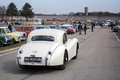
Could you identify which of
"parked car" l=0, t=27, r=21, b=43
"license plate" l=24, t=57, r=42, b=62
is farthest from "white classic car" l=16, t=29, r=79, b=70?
"parked car" l=0, t=27, r=21, b=43

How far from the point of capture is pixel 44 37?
37.1 feet

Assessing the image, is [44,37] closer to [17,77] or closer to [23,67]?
[23,67]

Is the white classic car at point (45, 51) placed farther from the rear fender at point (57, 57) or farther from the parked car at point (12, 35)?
the parked car at point (12, 35)

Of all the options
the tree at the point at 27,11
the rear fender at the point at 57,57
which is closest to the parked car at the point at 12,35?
the rear fender at the point at 57,57

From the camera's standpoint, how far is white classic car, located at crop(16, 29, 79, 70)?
32.2 feet

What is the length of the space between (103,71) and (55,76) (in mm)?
1931

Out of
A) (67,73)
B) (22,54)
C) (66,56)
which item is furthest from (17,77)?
(66,56)

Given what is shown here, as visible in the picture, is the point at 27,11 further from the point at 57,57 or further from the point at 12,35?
the point at 57,57

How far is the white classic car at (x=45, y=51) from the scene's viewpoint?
983 cm

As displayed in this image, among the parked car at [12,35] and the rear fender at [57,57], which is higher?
the rear fender at [57,57]

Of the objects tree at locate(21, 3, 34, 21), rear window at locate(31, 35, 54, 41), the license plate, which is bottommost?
tree at locate(21, 3, 34, 21)

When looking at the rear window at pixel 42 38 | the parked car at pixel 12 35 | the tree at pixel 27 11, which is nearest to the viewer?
the rear window at pixel 42 38

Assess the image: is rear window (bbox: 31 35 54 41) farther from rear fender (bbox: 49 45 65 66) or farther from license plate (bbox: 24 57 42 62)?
license plate (bbox: 24 57 42 62)

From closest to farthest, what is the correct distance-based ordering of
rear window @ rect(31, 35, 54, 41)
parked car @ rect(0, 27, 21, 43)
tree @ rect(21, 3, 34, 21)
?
rear window @ rect(31, 35, 54, 41) → parked car @ rect(0, 27, 21, 43) → tree @ rect(21, 3, 34, 21)
